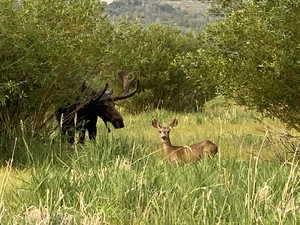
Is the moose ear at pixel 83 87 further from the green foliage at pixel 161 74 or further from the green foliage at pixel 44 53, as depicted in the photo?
the green foliage at pixel 161 74

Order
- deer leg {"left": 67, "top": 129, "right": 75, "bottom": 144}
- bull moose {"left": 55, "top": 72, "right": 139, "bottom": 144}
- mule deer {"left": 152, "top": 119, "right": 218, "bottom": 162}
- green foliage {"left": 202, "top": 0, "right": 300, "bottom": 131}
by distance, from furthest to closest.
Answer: bull moose {"left": 55, "top": 72, "right": 139, "bottom": 144}, deer leg {"left": 67, "top": 129, "right": 75, "bottom": 144}, mule deer {"left": 152, "top": 119, "right": 218, "bottom": 162}, green foliage {"left": 202, "top": 0, "right": 300, "bottom": 131}

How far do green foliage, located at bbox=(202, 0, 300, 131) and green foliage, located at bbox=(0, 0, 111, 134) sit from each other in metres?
2.26

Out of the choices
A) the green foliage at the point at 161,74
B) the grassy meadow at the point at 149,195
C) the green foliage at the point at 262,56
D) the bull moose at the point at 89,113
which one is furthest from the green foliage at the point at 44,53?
the green foliage at the point at 161,74

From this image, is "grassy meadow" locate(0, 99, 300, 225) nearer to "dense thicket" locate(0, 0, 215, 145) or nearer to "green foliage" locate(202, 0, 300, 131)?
"dense thicket" locate(0, 0, 215, 145)

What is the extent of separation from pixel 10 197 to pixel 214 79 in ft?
14.0

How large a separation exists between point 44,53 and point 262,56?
3334mm

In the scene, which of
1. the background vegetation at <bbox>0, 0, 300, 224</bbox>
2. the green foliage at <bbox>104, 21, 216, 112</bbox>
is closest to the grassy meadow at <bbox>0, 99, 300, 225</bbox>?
the background vegetation at <bbox>0, 0, 300, 224</bbox>

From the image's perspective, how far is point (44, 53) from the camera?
8.43 m

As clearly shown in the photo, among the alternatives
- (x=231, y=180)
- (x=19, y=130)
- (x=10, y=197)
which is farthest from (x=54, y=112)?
(x=231, y=180)

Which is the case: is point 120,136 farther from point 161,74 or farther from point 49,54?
point 161,74

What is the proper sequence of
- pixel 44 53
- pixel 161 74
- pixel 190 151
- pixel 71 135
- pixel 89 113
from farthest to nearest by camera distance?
pixel 161 74 < pixel 89 113 < pixel 71 135 < pixel 190 151 < pixel 44 53

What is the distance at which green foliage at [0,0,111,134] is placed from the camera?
8000 mm

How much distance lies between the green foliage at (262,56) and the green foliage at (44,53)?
7.43ft

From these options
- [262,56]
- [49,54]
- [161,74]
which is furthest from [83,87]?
[161,74]
